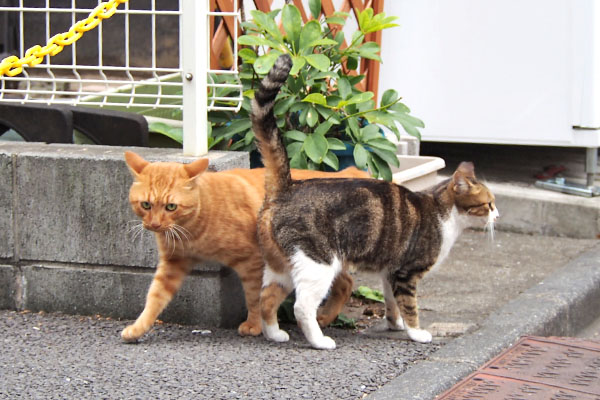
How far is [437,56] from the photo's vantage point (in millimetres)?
6566

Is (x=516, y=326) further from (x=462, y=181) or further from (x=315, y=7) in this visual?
(x=315, y=7)

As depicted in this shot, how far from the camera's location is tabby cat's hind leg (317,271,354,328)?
4.11 meters

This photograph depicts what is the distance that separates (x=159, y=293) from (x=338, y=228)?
830mm

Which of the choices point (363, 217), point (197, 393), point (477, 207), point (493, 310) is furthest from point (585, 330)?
point (197, 393)

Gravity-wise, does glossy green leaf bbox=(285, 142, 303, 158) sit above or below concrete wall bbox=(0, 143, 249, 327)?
above

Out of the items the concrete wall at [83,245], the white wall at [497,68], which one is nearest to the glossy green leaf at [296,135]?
the concrete wall at [83,245]

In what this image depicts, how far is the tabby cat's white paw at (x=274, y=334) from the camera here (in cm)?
380

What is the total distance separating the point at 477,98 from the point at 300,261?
3.41 m

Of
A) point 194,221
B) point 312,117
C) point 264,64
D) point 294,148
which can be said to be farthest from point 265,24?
point 194,221

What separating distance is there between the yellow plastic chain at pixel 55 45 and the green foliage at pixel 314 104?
67 centimetres

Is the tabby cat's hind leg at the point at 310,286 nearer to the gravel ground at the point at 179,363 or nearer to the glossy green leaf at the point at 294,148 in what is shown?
the gravel ground at the point at 179,363

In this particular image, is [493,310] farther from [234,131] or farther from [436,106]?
[436,106]

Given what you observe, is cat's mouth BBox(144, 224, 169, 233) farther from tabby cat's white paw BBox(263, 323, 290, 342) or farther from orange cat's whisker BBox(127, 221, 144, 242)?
tabby cat's white paw BBox(263, 323, 290, 342)

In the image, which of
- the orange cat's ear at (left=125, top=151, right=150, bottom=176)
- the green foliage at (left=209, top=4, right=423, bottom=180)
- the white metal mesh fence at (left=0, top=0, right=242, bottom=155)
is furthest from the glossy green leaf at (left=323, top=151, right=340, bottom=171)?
the orange cat's ear at (left=125, top=151, right=150, bottom=176)
